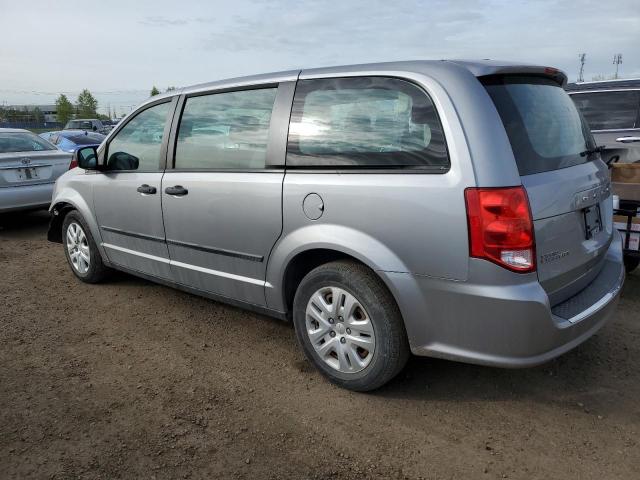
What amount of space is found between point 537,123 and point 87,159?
358cm

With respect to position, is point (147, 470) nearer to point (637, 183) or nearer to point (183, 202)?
point (183, 202)

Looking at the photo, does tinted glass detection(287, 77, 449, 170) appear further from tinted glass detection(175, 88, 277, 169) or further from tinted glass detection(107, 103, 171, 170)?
tinted glass detection(107, 103, 171, 170)

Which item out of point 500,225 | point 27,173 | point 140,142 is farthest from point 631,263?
point 27,173

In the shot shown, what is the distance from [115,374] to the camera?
11.0 ft

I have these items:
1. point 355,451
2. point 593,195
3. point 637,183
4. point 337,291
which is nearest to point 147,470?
point 355,451

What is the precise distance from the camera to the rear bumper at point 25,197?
7.36 meters

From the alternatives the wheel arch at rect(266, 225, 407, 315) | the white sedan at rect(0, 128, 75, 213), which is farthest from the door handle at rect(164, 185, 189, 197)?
the white sedan at rect(0, 128, 75, 213)

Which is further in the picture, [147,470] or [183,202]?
[183,202]

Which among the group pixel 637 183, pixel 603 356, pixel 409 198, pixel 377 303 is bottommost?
pixel 603 356

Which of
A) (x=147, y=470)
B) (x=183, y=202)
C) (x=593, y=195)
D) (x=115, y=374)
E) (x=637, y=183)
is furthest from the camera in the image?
(x=637, y=183)

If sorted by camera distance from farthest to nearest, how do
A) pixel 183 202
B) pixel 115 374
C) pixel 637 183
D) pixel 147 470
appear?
pixel 637 183 → pixel 183 202 → pixel 115 374 → pixel 147 470

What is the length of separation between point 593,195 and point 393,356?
56.1 inches

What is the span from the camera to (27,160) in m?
7.63

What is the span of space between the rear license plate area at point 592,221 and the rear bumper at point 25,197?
7370 millimetres
